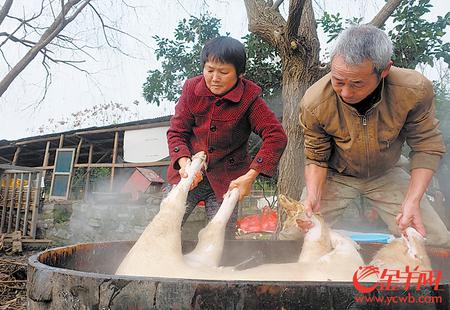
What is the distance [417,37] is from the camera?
557 centimetres

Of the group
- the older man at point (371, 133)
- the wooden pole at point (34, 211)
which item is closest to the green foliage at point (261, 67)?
the older man at point (371, 133)

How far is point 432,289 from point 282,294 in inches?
14.2

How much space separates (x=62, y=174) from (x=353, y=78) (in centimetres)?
1064

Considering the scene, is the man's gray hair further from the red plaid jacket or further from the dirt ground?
the dirt ground

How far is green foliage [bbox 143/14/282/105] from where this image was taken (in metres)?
6.94

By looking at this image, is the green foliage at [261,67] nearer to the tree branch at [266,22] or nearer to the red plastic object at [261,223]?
the tree branch at [266,22]

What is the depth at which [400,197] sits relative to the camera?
2.59 metres

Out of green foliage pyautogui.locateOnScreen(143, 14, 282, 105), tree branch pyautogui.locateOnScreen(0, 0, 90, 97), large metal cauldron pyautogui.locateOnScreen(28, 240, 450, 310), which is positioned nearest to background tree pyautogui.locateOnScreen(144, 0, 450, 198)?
green foliage pyautogui.locateOnScreen(143, 14, 282, 105)

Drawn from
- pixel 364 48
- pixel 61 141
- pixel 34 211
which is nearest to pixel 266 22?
pixel 364 48

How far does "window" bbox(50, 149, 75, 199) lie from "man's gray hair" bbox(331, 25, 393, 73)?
1025 cm

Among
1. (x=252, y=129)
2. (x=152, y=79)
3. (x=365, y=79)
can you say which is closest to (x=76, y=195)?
(x=152, y=79)

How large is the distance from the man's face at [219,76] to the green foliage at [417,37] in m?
4.02

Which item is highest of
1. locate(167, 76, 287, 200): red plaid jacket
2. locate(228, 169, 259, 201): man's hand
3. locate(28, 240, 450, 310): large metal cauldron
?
locate(167, 76, 287, 200): red plaid jacket

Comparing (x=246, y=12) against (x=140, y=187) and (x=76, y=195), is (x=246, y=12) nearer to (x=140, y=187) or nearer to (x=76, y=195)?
(x=140, y=187)
